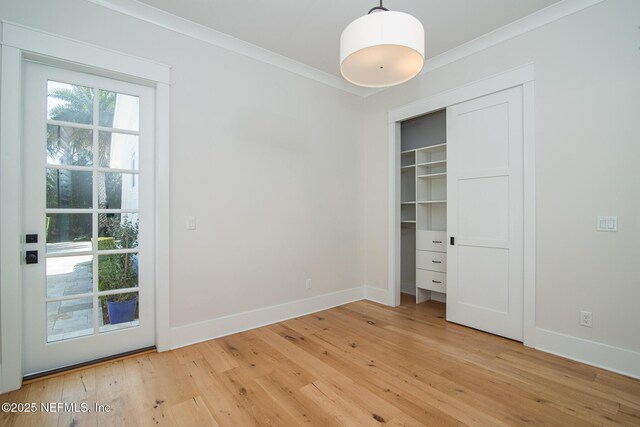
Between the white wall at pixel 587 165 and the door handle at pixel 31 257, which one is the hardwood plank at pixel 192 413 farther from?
the white wall at pixel 587 165

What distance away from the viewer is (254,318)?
10.5ft

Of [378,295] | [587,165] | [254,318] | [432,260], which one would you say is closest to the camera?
[587,165]

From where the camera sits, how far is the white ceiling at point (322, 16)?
2518 mm

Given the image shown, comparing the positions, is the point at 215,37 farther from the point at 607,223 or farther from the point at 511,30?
the point at 607,223

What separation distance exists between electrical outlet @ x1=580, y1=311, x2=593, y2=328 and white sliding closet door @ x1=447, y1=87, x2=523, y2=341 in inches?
17.6

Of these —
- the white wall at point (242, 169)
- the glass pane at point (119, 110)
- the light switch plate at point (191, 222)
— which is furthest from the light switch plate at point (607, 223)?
the glass pane at point (119, 110)

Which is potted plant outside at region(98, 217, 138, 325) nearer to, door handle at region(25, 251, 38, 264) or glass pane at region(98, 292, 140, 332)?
glass pane at region(98, 292, 140, 332)

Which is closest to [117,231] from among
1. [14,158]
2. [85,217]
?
[85,217]

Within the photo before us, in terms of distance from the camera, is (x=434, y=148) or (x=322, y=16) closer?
(x=322, y=16)

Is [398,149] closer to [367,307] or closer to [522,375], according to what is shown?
[367,307]

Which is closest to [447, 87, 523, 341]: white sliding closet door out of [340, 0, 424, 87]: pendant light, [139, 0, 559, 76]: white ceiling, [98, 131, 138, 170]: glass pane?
[139, 0, 559, 76]: white ceiling

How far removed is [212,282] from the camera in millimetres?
2939

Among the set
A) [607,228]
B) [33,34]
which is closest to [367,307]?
[607,228]

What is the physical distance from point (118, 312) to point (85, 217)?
2.78 feet
